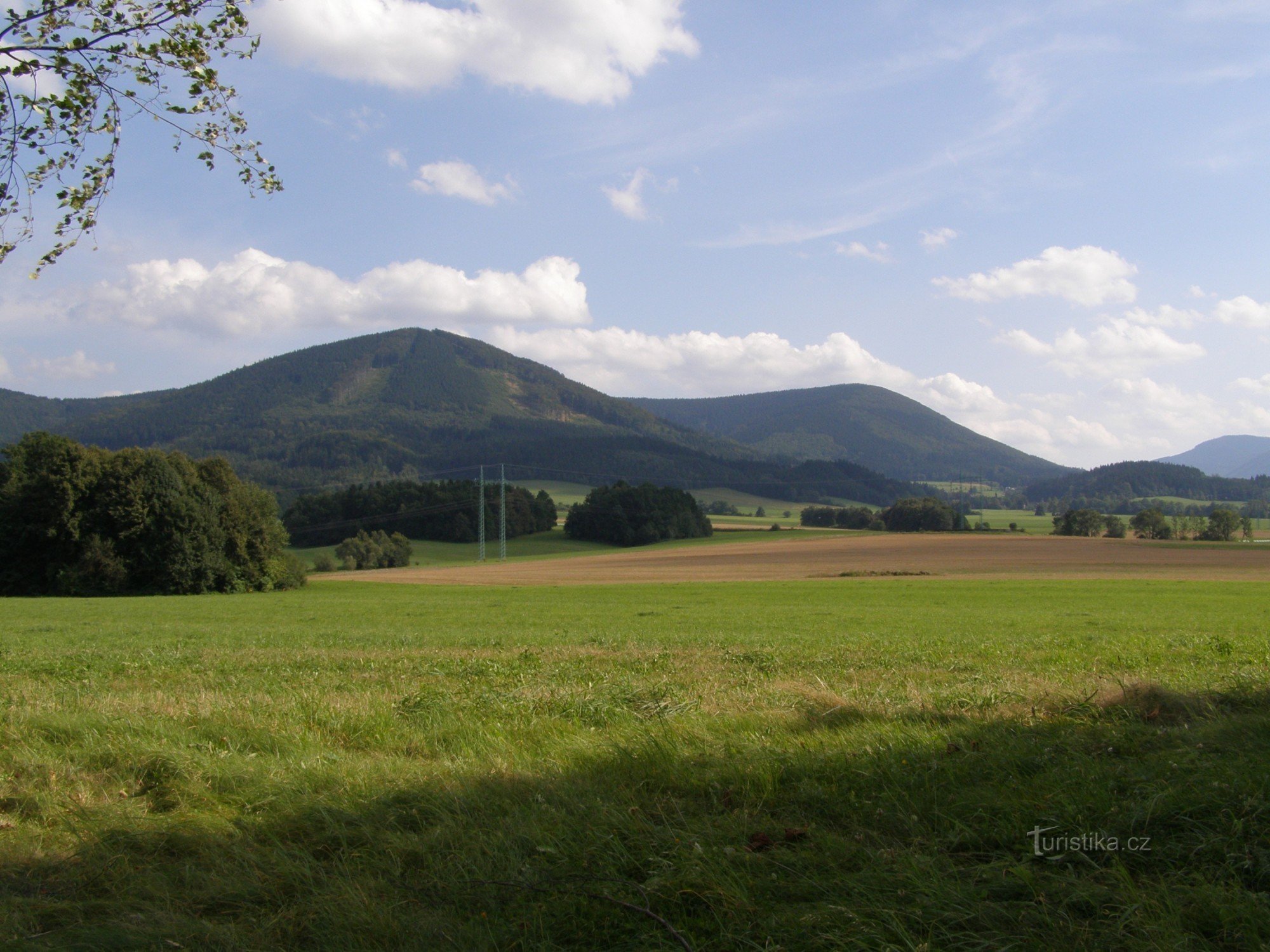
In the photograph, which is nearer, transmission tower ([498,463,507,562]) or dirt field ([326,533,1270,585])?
dirt field ([326,533,1270,585])

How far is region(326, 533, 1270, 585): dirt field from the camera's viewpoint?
71562 millimetres

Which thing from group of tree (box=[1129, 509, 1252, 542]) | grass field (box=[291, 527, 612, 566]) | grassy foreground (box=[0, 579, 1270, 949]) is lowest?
grass field (box=[291, 527, 612, 566])

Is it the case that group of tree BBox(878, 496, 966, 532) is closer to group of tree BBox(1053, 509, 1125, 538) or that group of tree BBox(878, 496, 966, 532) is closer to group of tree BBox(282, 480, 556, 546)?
group of tree BBox(1053, 509, 1125, 538)

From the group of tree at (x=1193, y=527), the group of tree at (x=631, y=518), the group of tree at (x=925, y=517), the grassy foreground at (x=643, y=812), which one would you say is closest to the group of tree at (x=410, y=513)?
the group of tree at (x=631, y=518)

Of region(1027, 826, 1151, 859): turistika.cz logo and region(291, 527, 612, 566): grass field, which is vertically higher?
→ region(1027, 826, 1151, 859): turistika.cz logo

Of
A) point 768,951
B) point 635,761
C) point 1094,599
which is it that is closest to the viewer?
point 768,951

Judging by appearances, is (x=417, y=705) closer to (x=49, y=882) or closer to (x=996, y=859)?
(x=49, y=882)

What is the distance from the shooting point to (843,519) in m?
150

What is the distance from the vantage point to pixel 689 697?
8.38m

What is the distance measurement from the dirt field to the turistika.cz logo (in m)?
64.4

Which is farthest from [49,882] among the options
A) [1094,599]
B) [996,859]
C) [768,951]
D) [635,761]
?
[1094,599]

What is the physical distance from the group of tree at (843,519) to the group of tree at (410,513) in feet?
175

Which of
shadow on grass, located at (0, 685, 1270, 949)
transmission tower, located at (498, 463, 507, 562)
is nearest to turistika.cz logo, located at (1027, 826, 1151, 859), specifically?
shadow on grass, located at (0, 685, 1270, 949)

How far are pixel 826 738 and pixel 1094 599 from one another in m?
42.4
